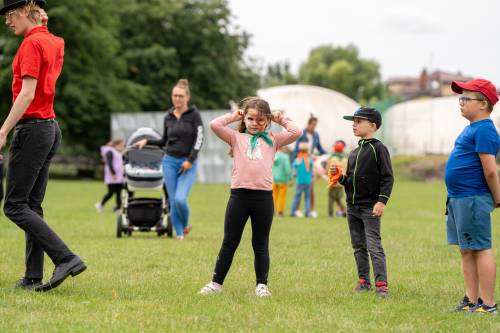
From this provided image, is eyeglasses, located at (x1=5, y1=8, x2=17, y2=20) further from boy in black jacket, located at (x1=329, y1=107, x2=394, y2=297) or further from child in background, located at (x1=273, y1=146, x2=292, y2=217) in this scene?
child in background, located at (x1=273, y1=146, x2=292, y2=217)

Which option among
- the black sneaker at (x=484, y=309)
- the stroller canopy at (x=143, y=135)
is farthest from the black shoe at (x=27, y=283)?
the stroller canopy at (x=143, y=135)

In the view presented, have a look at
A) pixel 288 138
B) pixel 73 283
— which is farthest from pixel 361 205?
pixel 73 283

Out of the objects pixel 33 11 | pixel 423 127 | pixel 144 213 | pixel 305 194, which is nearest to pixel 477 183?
pixel 33 11

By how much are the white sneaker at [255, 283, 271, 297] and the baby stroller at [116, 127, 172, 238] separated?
6063 millimetres

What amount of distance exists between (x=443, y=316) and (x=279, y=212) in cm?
1368

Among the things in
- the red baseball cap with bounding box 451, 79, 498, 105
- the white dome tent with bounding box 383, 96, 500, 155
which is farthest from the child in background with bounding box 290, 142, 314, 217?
the white dome tent with bounding box 383, 96, 500, 155

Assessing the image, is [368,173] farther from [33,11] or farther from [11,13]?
[11,13]

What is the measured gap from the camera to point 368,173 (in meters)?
7.64

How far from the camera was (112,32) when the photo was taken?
1843 inches

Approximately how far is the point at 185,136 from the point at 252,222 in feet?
16.1

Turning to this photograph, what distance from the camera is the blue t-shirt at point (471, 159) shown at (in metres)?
6.53

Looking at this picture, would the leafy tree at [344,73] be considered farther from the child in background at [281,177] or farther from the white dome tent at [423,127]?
the child in background at [281,177]

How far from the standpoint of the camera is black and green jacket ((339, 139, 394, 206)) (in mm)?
7590

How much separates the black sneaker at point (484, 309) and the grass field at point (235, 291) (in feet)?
0.59
